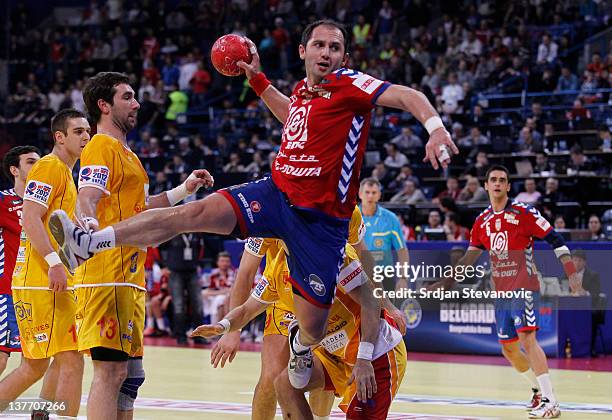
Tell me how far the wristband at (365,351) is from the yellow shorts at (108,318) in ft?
4.89

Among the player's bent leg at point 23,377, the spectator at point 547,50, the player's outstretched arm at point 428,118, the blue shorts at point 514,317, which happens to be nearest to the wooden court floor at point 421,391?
the blue shorts at point 514,317

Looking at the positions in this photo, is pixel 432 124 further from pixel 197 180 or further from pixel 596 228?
pixel 596 228

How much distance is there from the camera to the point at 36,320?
7754 mm

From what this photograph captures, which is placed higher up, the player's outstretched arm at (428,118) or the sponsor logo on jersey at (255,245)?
the player's outstretched arm at (428,118)

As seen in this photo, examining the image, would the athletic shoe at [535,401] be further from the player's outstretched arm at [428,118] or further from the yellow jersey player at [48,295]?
the player's outstretched arm at [428,118]

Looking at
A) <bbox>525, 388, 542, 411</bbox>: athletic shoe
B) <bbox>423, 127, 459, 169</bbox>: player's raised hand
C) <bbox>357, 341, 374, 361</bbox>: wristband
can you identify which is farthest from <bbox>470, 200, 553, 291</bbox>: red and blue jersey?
<bbox>423, 127, 459, 169</bbox>: player's raised hand

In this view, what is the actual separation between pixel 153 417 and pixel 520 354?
417cm

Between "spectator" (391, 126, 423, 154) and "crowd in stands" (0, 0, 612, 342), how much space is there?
1.2 inches

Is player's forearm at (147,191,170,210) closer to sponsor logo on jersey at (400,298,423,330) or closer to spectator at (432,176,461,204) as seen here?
sponsor logo on jersey at (400,298,423,330)

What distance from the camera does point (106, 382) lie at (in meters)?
6.40

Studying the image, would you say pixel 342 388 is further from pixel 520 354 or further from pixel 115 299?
pixel 520 354

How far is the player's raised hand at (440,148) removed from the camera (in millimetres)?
5293

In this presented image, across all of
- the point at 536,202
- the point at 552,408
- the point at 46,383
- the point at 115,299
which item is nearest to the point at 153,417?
the point at 46,383

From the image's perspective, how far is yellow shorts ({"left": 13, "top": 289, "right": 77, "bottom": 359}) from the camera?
769 cm
